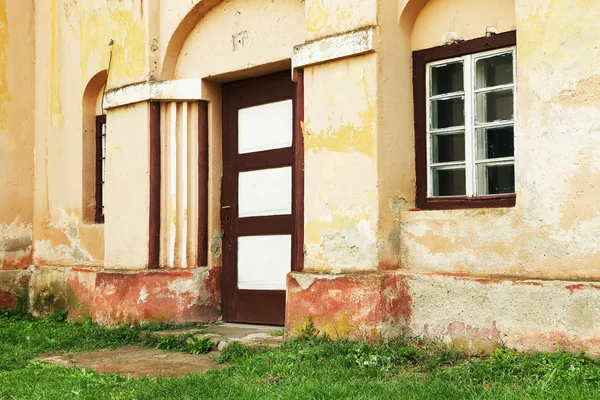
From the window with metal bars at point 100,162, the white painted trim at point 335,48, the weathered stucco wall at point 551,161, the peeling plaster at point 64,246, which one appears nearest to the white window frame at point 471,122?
the weathered stucco wall at point 551,161

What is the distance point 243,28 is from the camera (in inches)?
313

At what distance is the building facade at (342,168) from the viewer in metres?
5.46

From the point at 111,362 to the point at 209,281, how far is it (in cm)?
176

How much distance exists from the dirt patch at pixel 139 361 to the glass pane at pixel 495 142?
9.17 feet

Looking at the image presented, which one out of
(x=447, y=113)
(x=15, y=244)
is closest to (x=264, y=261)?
(x=447, y=113)

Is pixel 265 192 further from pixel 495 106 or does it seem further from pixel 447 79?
pixel 495 106

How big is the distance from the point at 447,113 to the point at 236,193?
2762mm

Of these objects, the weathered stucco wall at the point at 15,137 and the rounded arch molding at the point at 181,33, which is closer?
the rounded arch molding at the point at 181,33

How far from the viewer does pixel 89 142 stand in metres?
10.3

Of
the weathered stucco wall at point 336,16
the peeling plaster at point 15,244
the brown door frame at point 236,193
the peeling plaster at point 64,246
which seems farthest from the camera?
the peeling plaster at point 15,244

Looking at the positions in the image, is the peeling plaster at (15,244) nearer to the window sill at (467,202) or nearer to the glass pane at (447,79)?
the window sill at (467,202)

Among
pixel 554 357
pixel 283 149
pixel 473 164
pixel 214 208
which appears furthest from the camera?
pixel 214 208

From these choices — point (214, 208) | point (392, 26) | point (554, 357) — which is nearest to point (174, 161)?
point (214, 208)

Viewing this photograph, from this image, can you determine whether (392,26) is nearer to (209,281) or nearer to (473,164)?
(473,164)
